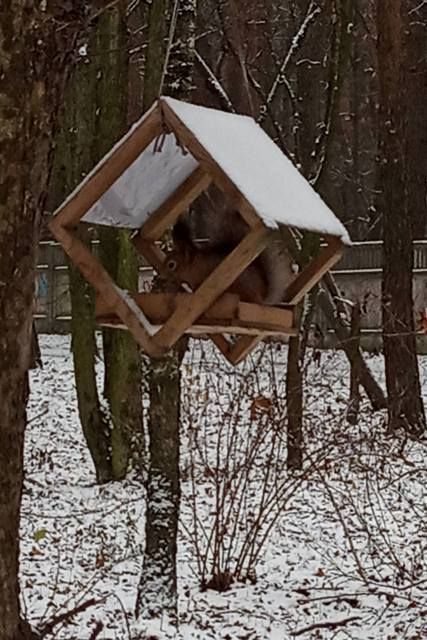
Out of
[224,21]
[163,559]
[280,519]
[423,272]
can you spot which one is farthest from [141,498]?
[423,272]

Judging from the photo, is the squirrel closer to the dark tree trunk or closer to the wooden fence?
the dark tree trunk

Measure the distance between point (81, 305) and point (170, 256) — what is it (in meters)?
6.77

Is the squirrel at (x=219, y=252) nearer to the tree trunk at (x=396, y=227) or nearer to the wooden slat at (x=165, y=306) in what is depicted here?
→ the wooden slat at (x=165, y=306)

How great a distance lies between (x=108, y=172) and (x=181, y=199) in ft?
0.87

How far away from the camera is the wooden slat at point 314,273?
11.6 ft

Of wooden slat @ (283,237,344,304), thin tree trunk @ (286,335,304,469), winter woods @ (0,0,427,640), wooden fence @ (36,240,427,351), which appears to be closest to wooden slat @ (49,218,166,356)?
winter woods @ (0,0,427,640)

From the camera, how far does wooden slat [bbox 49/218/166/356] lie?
10.2ft

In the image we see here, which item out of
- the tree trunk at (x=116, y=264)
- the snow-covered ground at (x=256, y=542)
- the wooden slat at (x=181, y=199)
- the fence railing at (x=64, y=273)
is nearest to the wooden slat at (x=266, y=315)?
the wooden slat at (x=181, y=199)

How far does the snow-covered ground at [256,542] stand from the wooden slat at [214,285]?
236 centimetres

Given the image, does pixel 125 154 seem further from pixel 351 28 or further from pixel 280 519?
pixel 351 28

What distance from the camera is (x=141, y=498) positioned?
830 cm

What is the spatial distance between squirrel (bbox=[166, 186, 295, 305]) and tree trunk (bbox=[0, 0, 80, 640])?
980mm

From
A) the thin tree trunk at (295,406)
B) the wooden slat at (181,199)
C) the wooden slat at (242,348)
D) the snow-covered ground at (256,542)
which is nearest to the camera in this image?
the wooden slat at (181,199)

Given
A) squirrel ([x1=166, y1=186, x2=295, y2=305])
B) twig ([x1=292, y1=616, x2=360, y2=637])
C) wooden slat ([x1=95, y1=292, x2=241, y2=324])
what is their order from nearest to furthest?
wooden slat ([x1=95, y1=292, x2=241, y2=324]), squirrel ([x1=166, y1=186, x2=295, y2=305]), twig ([x1=292, y1=616, x2=360, y2=637])
